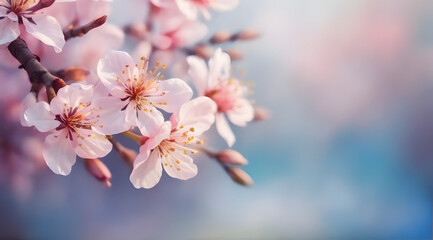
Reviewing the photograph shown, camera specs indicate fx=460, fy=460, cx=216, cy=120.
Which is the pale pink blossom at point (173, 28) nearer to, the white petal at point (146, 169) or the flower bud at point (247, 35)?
the flower bud at point (247, 35)

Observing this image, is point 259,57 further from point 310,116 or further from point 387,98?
point 387,98

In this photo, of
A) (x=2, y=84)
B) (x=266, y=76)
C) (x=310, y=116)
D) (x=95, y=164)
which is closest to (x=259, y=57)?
(x=266, y=76)

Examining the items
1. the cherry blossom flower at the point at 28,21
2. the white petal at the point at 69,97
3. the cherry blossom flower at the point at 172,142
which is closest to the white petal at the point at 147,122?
the cherry blossom flower at the point at 172,142

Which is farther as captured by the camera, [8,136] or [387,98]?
[387,98]

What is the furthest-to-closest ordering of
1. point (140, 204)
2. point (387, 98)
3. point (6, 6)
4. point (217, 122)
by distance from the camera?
point (387, 98), point (140, 204), point (217, 122), point (6, 6)

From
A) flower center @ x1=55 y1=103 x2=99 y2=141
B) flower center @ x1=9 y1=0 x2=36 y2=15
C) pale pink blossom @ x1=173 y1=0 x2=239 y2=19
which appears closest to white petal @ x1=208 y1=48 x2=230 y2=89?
pale pink blossom @ x1=173 y1=0 x2=239 y2=19

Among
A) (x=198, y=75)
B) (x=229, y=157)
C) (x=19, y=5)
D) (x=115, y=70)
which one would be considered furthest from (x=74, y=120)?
(x=229, y=157)

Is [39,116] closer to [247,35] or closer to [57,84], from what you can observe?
[57,84]

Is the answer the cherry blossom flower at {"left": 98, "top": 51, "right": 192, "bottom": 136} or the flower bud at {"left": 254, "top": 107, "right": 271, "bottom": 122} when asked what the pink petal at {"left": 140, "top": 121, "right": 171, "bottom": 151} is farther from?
the flower bud at {"left": 254, "top": 107, "right": 271, "bottom": 122}

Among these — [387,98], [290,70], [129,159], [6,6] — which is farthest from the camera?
[387,98]
